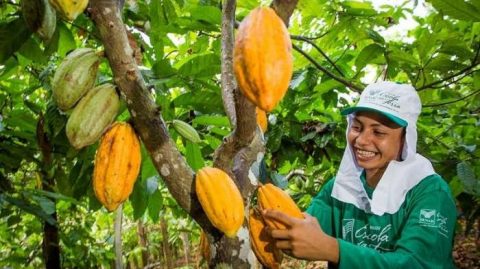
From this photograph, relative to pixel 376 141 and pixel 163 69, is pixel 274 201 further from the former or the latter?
pixel 376 141

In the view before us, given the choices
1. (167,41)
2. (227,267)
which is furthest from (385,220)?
(167,41)

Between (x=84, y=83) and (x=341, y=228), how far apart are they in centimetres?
117

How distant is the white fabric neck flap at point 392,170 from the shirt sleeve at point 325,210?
95 millimetres

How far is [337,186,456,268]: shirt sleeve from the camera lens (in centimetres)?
122

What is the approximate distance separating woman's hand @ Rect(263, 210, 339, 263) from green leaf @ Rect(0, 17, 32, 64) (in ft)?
2.91

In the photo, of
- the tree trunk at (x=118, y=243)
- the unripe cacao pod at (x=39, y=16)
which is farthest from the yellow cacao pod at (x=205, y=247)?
the tree trunk at (x=118, y=243)

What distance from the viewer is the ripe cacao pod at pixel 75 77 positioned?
3.01ft

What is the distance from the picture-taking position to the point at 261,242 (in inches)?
39.0

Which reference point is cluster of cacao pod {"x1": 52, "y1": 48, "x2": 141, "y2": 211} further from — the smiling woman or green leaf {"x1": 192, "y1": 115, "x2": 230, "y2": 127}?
green leaf {"x1": 192, "y1": 115, "x2": 230, "y2": 127}

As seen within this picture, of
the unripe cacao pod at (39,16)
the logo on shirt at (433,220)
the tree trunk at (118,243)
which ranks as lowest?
the tree trunk at (118,243)

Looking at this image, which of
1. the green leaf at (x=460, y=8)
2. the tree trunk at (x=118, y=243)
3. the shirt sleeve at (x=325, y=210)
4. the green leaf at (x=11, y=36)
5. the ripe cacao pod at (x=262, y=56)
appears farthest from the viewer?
the tree trunk at (x=118, y=243)

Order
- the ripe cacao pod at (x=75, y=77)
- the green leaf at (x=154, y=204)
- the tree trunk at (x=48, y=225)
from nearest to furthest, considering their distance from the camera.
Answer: the ripe cacao pod at (x=75, y=77), the tree trunk at (x=48, y=225), the green leaf at (x=154, y=204)

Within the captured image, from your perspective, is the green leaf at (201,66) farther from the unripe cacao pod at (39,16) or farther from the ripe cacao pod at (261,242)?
the ripe cacao pod at (261,242)

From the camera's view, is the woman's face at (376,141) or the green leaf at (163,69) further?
the woman's face at (376,141)
